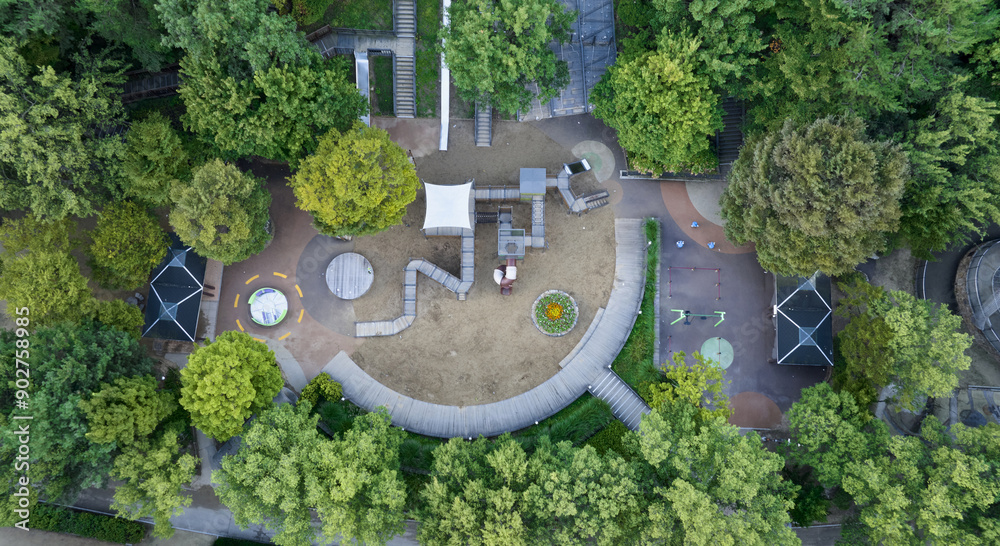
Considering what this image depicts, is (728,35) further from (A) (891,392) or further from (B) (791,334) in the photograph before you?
(A) (891,392)

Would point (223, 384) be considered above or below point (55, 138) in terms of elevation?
below

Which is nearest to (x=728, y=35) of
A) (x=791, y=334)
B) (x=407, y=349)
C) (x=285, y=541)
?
(x=791, y=334)

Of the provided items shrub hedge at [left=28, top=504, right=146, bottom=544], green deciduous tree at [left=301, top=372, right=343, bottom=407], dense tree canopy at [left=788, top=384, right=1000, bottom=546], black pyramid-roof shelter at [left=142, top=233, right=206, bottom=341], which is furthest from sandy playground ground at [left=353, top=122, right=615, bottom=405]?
shrub hedge at [left=28, top=504, right=146, bottom=544]

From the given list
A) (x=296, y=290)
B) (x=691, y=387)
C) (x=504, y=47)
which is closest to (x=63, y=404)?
(x=296, y=290)

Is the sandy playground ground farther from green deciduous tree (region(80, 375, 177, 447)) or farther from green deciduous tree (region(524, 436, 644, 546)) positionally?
green deciduous tree (region(80, 375, 177, 447))

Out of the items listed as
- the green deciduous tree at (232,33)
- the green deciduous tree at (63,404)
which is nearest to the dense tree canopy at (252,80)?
the green deciduous tree at (232,33)

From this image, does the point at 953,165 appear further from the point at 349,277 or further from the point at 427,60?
the point at 349,277
